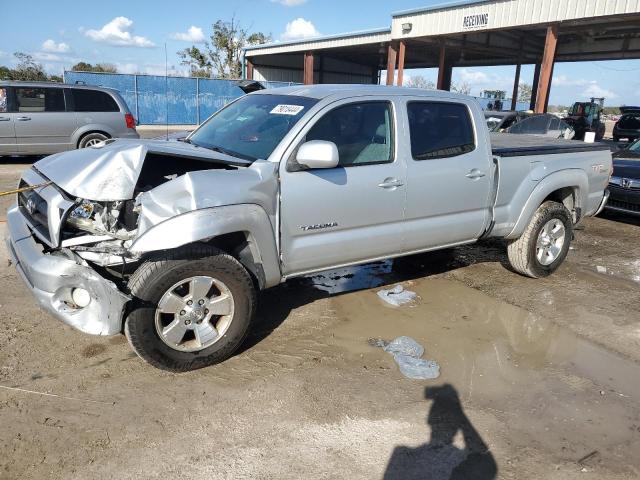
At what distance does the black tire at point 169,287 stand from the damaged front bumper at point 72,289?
0.58 feet

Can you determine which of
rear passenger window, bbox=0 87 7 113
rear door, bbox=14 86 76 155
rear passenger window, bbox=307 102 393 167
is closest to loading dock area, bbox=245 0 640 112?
rear passenger window, bbox=307 102 393 167

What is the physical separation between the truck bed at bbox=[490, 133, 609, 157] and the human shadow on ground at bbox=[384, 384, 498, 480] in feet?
9.23

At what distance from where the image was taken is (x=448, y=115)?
460 centimetres

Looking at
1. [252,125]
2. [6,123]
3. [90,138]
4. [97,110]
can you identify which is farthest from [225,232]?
[6,123]

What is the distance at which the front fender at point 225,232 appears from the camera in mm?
3061

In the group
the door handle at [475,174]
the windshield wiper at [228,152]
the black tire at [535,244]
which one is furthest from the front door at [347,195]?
the black tire at [535,244]

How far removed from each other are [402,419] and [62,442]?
1.91 meters

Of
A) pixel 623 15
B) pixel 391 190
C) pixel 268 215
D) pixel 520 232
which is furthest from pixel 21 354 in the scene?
pixel 623 15

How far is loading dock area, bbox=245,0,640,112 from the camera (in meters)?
16.6

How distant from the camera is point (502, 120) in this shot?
12.3 meters

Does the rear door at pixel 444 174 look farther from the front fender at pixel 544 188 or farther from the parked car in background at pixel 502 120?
Result: the parked car in background at pixel 502 120

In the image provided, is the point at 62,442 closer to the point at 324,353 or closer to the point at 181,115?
the point at 324,353

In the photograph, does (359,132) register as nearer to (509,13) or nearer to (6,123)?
(6,123)

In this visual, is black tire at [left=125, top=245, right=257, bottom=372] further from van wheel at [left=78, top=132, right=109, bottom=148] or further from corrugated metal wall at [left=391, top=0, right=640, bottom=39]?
corrugated metal wall at [left=391, top=0, right=640, bottom=39]
